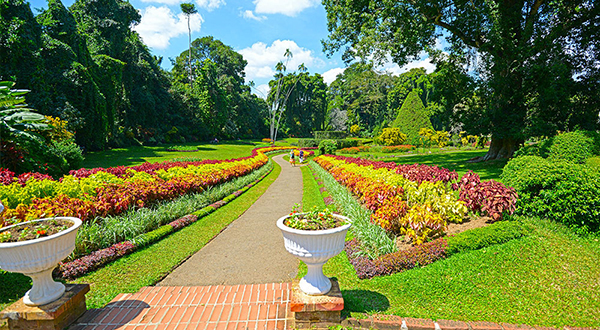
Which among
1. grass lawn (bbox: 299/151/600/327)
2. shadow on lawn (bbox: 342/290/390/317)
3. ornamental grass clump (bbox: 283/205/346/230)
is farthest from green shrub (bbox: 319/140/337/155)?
ornamental grass clump (bbox: 283/205/346/230)

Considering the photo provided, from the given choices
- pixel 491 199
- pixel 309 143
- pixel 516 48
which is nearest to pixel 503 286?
pixel 491 199

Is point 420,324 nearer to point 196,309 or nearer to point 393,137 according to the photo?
point 196,309

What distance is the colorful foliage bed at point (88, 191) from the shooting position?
4725 millimetres

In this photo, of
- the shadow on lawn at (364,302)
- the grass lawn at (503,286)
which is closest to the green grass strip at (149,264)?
the grass lawn at (503,286)

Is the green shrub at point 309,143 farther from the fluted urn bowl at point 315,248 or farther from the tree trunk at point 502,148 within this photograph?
the fluted urn bowl at point 315,248

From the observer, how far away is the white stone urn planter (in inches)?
99.3

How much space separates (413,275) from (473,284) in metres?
0.71

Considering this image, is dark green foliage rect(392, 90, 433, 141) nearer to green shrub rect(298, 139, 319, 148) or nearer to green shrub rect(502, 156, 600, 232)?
green shrub rect(298, 139, 319, 148)

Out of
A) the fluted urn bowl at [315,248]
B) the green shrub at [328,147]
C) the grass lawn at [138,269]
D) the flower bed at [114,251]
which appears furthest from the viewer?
the green shrub at [328,147]

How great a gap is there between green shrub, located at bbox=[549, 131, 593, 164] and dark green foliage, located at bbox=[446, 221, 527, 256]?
6182 millimetres

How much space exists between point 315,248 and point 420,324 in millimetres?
1318

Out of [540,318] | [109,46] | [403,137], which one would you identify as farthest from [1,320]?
[403,137]

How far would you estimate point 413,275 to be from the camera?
379 cm

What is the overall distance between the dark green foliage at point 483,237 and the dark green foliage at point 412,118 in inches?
1116
